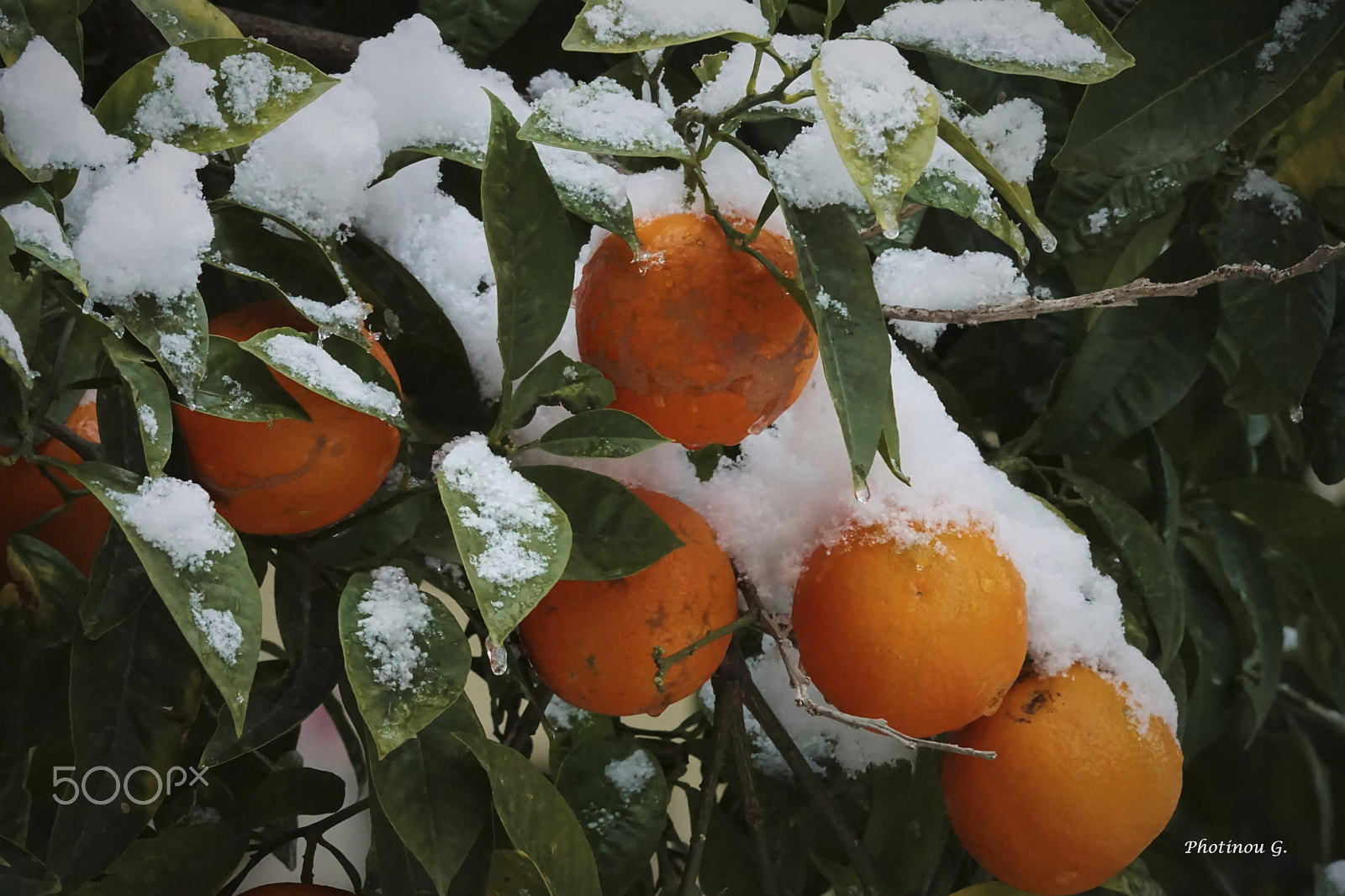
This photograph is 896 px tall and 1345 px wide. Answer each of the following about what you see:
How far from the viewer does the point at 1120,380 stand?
65 cm

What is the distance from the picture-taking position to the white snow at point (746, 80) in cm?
41

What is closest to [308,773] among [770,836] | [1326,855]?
[770,836]

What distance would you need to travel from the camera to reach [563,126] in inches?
14.4

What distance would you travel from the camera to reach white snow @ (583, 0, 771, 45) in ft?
1.13

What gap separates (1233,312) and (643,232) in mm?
408

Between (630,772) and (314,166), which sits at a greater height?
(314,166)

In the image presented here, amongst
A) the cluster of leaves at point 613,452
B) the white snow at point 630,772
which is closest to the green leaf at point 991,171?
the cluster of leaves at point 613,452

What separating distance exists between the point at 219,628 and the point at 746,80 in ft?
0.93

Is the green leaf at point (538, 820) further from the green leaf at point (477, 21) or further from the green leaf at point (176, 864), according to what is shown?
the green leaf at point (477, 21)

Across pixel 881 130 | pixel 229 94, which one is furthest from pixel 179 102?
pixel 881 130

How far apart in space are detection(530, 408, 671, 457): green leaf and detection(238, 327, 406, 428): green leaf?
60 millimetres

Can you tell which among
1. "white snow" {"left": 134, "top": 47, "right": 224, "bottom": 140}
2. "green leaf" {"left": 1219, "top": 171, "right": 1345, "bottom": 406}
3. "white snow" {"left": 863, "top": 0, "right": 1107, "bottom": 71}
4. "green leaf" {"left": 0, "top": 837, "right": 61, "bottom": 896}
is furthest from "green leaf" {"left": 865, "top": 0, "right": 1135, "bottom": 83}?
"green leaf" {"left": 0, "top": 837, "right": 61, "bottom": 896}

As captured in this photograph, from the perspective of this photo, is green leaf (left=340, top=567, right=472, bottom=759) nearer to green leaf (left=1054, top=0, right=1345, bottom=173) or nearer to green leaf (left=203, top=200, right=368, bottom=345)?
green leaf (left=203, top=200, right=368, bottom=345)

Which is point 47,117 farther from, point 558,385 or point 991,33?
point 991,33
